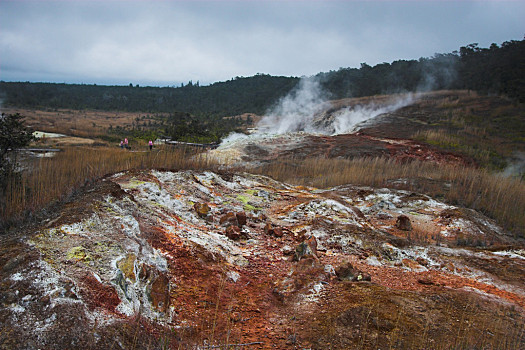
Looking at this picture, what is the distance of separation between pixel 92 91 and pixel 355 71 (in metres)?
Result: 66.9

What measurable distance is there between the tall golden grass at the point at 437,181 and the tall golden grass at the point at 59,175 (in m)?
4.28

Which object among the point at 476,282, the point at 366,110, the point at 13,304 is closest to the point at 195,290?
the point at 13,304

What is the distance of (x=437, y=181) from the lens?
1031 centimetres

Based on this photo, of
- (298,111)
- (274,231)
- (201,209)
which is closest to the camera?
(274,231)

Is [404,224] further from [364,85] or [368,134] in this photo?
[364,85]

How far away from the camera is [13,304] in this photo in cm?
187

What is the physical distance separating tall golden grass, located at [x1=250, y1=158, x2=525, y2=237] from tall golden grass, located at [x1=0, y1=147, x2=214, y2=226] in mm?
4282

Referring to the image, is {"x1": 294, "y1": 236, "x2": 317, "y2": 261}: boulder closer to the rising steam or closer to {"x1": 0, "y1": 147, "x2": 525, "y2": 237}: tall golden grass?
{"x1": 0, "y1": 147, "x2": 525, "y2": 237}: tall golden grass

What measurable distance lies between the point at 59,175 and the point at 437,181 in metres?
10.5

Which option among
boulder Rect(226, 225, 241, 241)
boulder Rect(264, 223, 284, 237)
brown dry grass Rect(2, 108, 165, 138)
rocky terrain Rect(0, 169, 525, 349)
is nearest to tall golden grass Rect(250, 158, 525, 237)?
rocky terrain Rect(0, 169, 525, 349)

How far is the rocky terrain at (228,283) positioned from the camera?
203 centimetres

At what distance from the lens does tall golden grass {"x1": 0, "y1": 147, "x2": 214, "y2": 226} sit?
383 centimetres

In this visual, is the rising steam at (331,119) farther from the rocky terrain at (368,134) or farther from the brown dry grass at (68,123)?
the brown dry grass at (68,123)

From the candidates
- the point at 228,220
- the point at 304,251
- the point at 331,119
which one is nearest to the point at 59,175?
the point at 228,220
